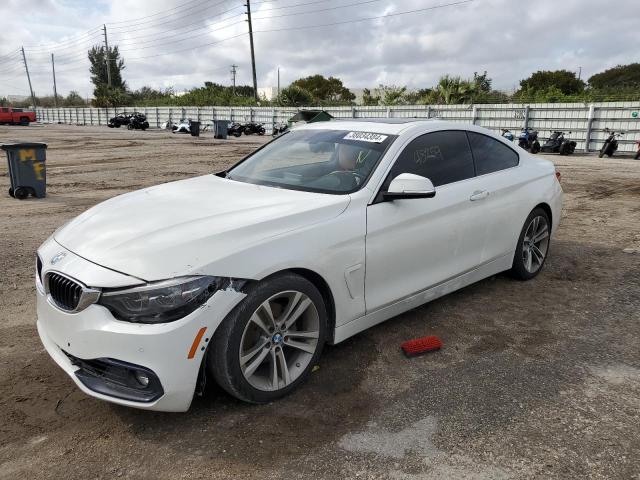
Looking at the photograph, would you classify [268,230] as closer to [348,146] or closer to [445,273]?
[348,146]

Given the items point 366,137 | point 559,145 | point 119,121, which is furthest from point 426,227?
point 119,121

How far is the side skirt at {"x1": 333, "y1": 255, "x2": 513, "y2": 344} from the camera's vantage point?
3.29m

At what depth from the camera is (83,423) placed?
277 centimetres

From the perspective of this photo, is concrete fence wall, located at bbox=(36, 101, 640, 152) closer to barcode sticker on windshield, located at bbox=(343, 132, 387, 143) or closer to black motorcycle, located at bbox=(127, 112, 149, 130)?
barcode sticker on windshield, located at bbox=(343, 132, 387, 143)

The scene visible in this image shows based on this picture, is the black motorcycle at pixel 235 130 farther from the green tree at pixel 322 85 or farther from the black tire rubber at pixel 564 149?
the green tree at pixel 322 85

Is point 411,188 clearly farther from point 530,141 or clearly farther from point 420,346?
point 530,141

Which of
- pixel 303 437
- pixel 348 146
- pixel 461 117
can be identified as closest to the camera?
pixel 303 437

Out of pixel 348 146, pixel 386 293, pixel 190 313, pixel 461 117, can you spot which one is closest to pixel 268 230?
pixel 190 313

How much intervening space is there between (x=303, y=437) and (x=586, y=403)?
166cm

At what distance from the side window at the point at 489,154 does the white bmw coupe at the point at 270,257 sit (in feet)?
0.08

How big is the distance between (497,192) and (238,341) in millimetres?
2713

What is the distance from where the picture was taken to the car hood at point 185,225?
2568mm

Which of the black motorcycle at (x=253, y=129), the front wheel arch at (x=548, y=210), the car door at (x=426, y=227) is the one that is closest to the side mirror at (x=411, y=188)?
the car door at (x=426, y=227)

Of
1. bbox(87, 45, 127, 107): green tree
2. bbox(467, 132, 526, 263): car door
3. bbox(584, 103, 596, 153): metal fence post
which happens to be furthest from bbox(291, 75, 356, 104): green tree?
bbox(467, 132, 526, 263): car door
